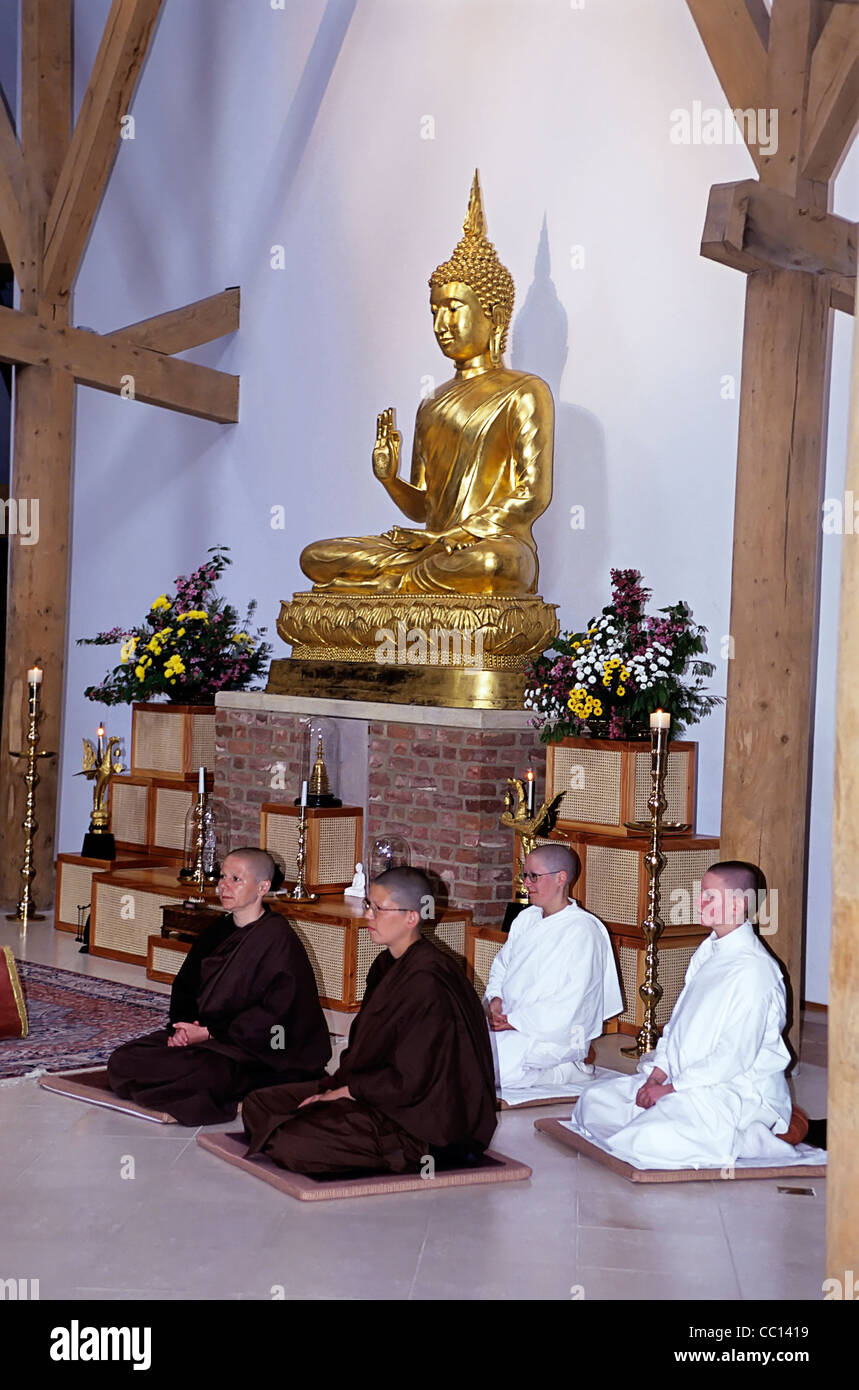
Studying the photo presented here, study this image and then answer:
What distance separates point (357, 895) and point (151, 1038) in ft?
6.98

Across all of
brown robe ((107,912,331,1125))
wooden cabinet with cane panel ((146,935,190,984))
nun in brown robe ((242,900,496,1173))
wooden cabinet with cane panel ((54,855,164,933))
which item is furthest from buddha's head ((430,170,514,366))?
nun in brown robe ((242,900,496,1173))

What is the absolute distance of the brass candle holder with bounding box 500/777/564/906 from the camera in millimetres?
6734

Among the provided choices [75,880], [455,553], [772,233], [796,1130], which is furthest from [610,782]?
[75,880]

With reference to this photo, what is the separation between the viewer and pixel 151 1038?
17.4 ft

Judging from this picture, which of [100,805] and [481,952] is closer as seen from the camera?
[481,952]

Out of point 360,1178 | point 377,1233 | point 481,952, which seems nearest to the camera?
point 377,1233

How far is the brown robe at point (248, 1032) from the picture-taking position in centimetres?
509

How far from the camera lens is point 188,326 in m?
9.59

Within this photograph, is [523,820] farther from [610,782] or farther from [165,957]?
[165,957]

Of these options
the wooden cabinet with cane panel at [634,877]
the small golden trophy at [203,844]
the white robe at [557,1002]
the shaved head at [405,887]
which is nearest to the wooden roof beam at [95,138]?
the small golden trophy at [203,844]

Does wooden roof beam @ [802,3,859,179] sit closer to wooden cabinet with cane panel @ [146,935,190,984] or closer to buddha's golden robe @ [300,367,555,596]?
buddha's golden robe @ [300,367,555,596]

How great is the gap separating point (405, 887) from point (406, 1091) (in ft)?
1.94
